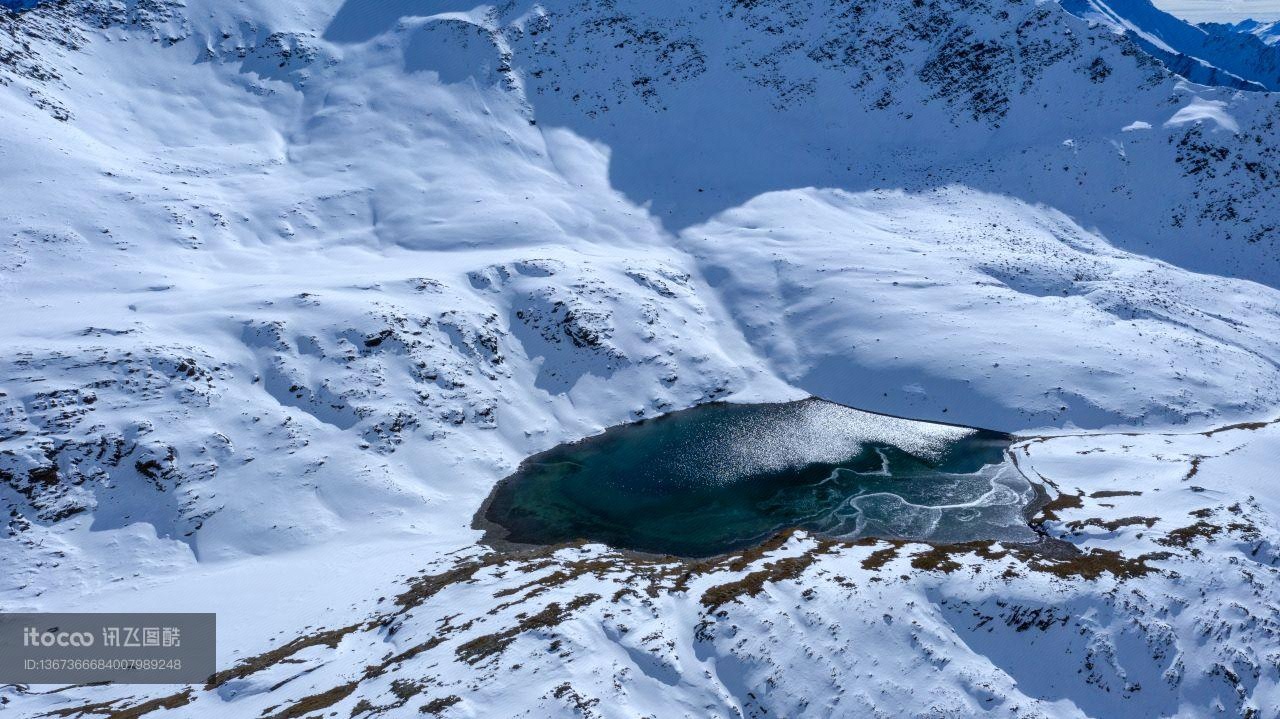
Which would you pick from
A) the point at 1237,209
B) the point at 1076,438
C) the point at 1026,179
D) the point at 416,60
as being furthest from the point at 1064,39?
the point at 416,60

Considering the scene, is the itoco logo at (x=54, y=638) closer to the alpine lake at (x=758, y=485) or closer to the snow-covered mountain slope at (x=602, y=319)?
the snow-covered mountain slope at (x=602, y=319)

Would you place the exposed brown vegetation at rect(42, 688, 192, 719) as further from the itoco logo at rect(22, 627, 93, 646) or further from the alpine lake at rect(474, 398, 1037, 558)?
the alpine lake at rect(474, 398, 1037, 558)

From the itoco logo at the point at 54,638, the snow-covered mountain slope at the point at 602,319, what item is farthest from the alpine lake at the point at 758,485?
the itoco logo at the point at 54,638

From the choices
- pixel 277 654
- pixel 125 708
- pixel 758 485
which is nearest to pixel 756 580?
pixel 758 485

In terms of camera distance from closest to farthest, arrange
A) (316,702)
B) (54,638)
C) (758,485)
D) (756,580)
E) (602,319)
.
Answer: (316,702) < (54,638) < (756,580) < (758,485) < (602,319)

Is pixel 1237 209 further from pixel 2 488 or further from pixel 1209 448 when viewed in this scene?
pixel 2 488

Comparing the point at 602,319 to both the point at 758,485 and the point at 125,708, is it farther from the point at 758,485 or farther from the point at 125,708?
the point at 125,708

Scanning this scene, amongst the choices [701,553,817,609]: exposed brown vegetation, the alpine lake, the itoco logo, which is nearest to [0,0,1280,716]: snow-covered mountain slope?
[701,553,817,609]: exposed brown vegetation
